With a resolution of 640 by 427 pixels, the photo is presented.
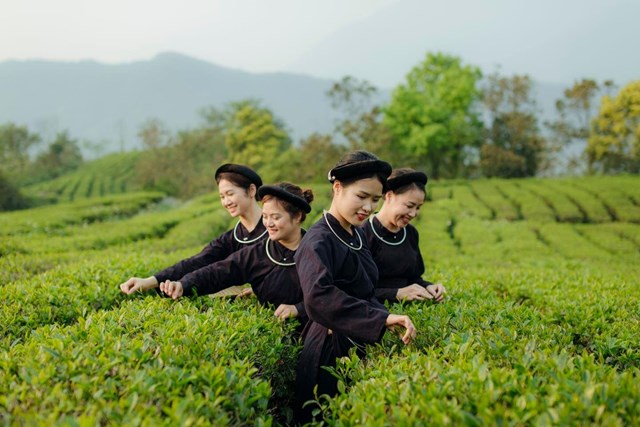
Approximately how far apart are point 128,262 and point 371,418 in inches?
182

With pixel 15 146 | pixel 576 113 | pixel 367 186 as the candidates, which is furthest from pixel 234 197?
pixel 15 146

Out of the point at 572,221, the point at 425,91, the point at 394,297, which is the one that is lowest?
the point at 572,221

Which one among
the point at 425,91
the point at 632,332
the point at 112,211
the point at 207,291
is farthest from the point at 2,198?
the point at 632,332

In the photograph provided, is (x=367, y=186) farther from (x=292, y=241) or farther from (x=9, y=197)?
(x=9, y=197)

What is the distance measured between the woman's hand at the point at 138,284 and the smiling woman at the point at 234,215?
2 cm

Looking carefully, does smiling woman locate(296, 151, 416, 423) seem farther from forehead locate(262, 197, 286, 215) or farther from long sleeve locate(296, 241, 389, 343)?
forehead locate(262, 197, 286, 215)

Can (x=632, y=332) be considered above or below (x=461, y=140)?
below

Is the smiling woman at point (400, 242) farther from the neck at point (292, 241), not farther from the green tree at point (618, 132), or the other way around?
the green tree at point (618, 132)

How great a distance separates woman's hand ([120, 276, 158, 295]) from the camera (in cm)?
427

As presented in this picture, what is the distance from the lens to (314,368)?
3383 millimetres

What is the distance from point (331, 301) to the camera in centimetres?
301

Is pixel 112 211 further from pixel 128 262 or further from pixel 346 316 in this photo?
pixel 346 316

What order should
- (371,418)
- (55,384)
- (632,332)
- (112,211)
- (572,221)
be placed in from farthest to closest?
(112,211) < (572,221) < (632,332) < (55,384) < (371,418)

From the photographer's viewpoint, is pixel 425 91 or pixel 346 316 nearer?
Result: pixel 346 316
